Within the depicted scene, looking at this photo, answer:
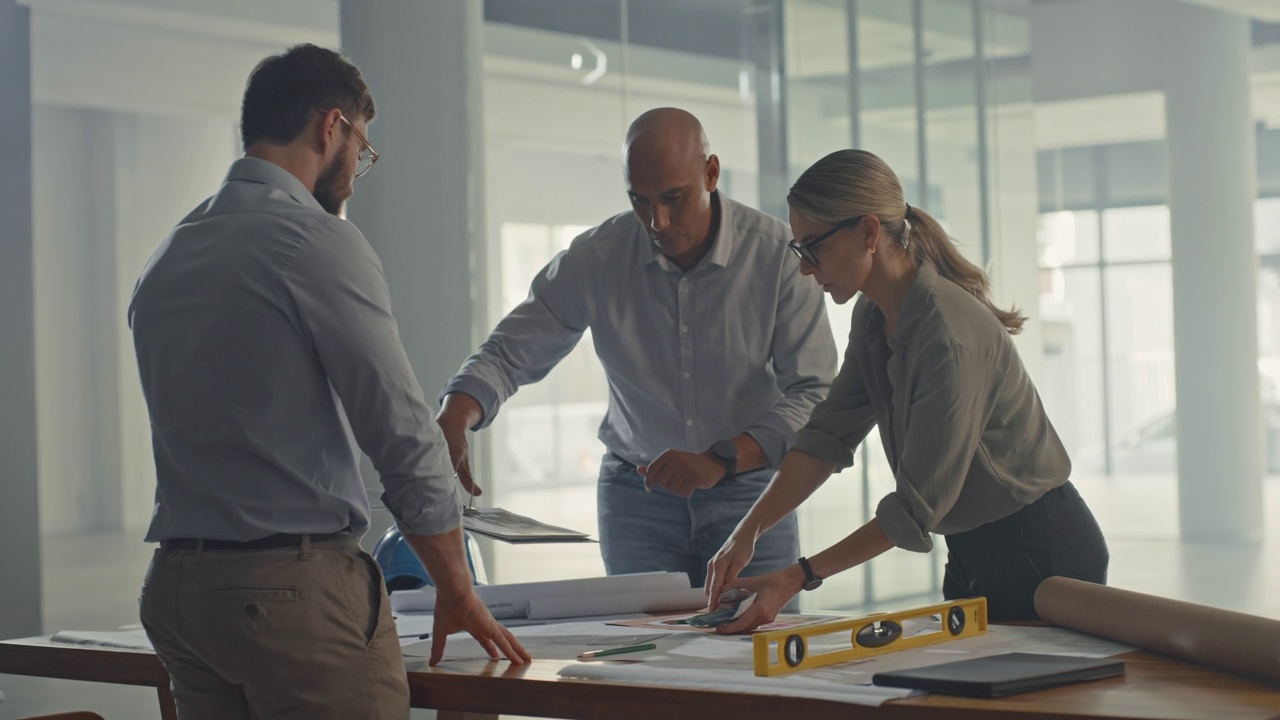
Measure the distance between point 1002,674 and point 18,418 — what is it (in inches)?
217

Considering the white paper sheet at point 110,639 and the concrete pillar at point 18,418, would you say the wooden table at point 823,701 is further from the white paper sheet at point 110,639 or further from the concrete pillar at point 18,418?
the concrete pillar at point 18,418

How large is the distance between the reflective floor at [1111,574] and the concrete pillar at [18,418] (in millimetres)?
382

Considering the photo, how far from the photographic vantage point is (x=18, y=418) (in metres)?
6.07

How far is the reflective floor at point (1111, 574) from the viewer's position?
5801 mm

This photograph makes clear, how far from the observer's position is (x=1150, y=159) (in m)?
13.7

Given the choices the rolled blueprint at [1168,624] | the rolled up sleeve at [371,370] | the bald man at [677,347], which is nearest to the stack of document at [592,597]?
the bald man at [677,347]

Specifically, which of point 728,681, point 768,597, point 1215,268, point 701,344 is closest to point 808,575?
point 768,597

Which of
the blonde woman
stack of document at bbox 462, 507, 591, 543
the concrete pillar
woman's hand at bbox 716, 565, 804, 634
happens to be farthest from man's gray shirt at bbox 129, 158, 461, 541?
the concrete pillar

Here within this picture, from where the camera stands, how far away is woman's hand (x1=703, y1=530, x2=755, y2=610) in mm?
2262

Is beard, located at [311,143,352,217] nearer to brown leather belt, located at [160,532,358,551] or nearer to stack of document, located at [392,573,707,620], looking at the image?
brown leather belt, located at [160,532,358,551]

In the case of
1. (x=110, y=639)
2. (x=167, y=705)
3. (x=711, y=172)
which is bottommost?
(x=167, y=705)

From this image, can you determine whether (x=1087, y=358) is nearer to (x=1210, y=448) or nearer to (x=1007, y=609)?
(x=1210, y=448)

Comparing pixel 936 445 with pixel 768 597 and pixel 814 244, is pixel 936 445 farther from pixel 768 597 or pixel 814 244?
pixel 814 244

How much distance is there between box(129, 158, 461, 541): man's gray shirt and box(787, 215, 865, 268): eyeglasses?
30.0 inches
